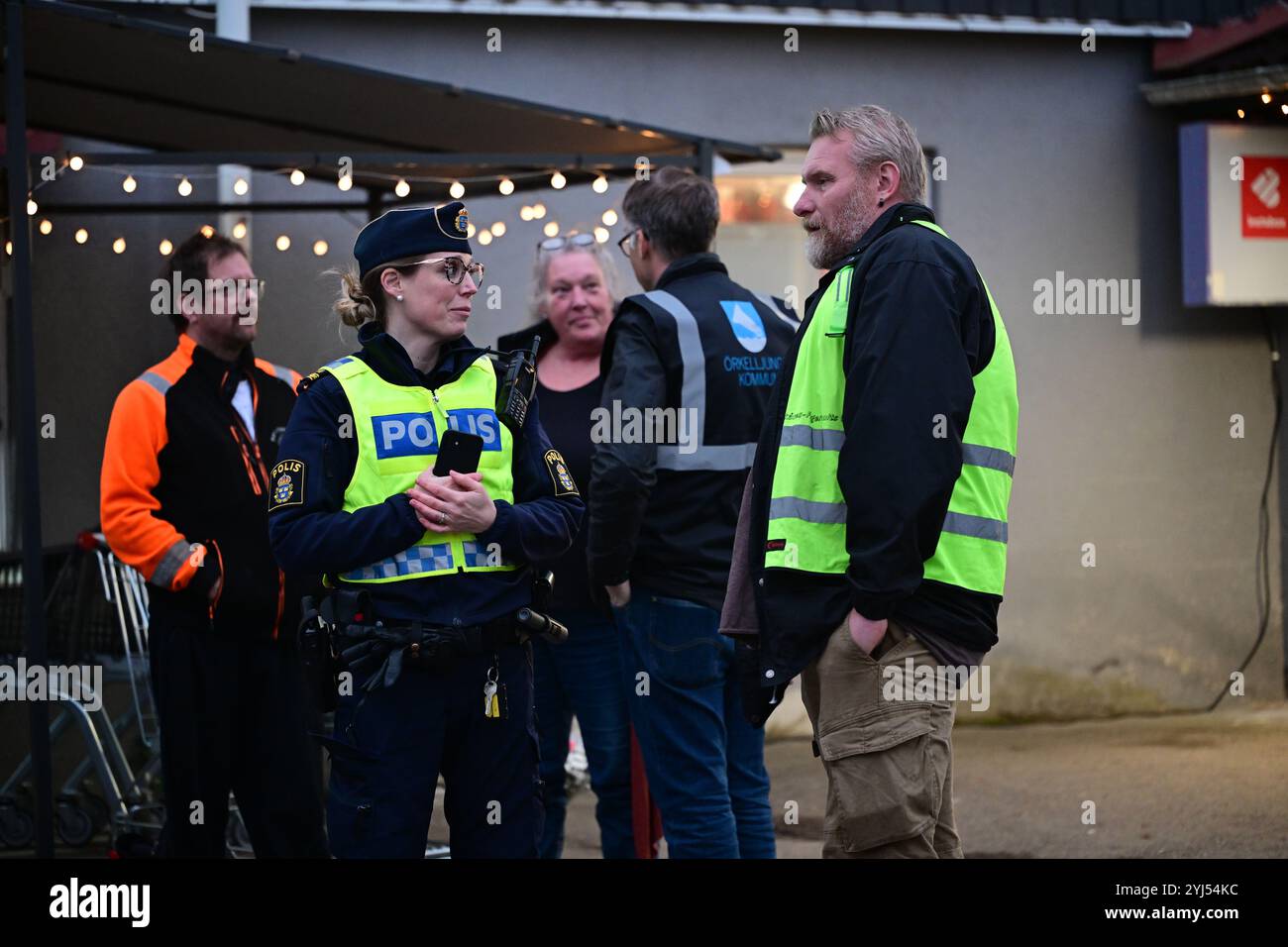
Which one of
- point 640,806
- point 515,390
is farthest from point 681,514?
point 640,806

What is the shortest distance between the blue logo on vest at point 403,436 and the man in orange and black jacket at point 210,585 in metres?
1.45

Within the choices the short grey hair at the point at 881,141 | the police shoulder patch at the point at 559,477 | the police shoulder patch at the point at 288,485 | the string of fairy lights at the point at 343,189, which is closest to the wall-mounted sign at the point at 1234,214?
the string of fairy lights at the point at 343,189

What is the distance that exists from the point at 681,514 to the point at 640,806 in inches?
44.6

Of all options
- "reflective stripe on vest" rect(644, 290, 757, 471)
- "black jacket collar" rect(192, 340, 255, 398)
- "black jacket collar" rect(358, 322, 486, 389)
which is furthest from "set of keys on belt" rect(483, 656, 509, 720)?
"black jacket collar" rect(192, 340, 255, 398)

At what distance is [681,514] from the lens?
4688mm

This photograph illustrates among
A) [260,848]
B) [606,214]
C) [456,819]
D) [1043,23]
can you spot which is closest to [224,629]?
[260,848]

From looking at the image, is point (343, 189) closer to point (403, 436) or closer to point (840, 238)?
point (403, 436)

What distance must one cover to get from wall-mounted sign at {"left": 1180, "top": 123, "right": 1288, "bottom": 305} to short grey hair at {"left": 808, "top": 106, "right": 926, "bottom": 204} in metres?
5.51

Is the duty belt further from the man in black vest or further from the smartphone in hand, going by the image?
the man in black vest

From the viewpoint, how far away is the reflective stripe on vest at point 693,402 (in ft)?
15.2

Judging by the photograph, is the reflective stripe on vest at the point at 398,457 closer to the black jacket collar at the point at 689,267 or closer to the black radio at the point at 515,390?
Result: the black radio at the point at 515,390

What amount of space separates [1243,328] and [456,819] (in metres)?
6.78

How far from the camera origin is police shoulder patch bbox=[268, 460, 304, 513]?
3598mm
